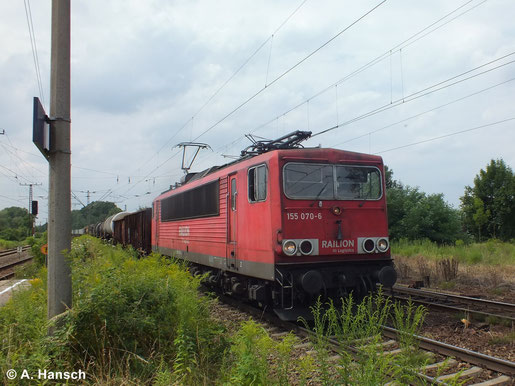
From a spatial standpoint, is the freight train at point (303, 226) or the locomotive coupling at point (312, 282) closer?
the locomotive coupling at point (312, 282)

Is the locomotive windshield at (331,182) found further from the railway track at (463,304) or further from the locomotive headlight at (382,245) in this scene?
the railway track at (463,304)

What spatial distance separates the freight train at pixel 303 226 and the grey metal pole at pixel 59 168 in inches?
135

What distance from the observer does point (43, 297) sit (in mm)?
6441

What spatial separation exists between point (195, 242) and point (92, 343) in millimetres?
6929

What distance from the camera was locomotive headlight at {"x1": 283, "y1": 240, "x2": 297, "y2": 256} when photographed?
23.9 feet

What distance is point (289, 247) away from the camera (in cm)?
733

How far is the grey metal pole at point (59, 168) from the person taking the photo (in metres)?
4.95

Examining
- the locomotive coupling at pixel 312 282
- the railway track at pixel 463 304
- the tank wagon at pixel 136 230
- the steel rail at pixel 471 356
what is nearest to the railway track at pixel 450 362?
the steel rail at pixel 471 356

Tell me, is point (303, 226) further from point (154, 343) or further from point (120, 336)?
point (120, 336)

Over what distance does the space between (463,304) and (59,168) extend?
8108 millimetres

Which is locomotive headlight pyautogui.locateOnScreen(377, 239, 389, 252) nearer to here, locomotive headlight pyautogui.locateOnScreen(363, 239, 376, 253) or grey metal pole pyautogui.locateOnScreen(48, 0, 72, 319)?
locomotive headlight pyautogui.locateOnScreen(363, 239, 376, 253)

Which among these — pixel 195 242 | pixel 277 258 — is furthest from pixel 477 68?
pixel 195 242

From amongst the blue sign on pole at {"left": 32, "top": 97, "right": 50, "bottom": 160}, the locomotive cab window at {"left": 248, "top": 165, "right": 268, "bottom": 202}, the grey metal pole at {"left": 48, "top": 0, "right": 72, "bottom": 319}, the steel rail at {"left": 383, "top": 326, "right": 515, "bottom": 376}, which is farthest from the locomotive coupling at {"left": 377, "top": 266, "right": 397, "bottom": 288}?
the blue sign on pole at {"left": 32, "top": 97, "right": 50, "bottom": 160}

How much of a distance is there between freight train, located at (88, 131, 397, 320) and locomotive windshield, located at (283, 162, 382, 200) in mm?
18
